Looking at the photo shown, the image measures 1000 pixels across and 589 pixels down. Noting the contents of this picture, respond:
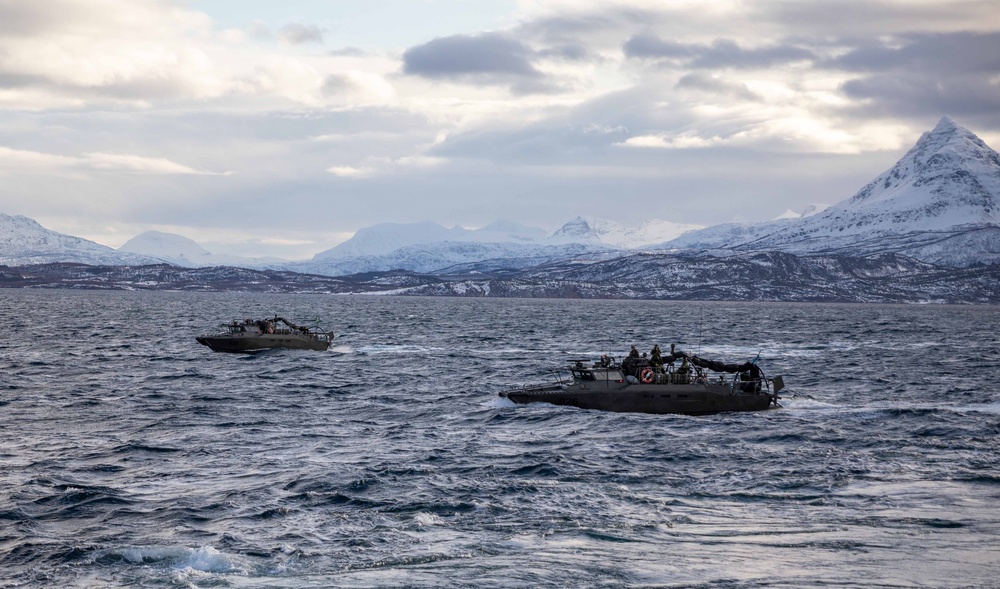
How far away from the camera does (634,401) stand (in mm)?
54156

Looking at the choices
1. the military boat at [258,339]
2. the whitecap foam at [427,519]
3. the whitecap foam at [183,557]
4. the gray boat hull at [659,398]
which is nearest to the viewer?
the whitecap foam at [183,557]

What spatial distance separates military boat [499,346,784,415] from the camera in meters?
54.1

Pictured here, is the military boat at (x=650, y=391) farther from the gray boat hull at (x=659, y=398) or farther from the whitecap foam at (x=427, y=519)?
the whitecap foam at (x=427, y=519)

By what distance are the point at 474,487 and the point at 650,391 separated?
21640 mm

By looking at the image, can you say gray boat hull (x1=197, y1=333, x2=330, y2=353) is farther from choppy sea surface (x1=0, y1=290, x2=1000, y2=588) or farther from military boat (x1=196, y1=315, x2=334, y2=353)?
choppy sea surface (x1=0, y1=290, x2=1000, y2=588)

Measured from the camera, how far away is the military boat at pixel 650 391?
54.1 metres

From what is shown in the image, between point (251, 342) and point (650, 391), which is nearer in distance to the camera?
point (650, 391)

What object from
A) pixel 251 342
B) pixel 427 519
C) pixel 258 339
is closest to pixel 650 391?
pixel 427 519

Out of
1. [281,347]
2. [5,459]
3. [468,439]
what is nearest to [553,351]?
[281,347]

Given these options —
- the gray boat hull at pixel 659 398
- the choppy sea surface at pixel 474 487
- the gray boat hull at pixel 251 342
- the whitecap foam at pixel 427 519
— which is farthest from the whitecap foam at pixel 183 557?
the gray boat hull at pixel 251 342

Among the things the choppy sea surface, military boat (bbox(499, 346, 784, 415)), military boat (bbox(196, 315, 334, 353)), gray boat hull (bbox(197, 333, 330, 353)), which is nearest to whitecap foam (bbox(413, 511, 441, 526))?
the choppy sea surface

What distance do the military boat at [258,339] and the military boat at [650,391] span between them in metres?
43.0

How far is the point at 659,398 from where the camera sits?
54062mm

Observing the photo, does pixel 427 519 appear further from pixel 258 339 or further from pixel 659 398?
pixel 258 339
